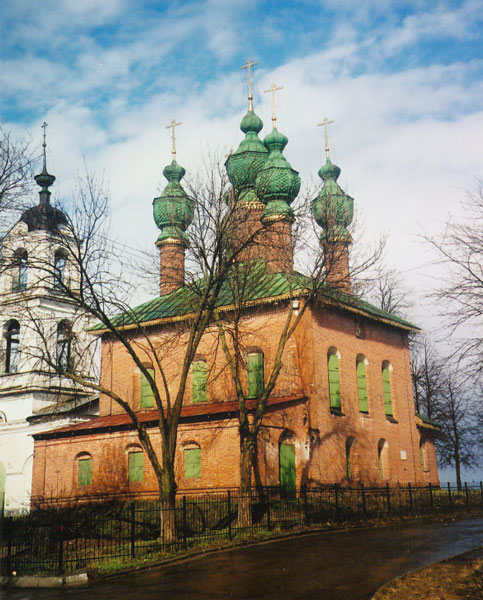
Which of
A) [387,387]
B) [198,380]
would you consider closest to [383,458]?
[387,387]

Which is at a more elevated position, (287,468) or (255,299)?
(255,299)

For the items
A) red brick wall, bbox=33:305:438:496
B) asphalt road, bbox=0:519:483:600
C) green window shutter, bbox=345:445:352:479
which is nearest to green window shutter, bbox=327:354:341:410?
red brick wall, bbox=33:305:438:496

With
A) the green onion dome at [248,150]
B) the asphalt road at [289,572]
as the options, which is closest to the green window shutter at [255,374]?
the green onion dome at [248,150]

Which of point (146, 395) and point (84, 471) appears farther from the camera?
point (146, 395)

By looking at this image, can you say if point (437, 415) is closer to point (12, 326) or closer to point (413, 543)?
point (12, 326)

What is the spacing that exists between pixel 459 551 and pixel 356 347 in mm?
13870

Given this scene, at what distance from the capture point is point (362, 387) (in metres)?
27.2

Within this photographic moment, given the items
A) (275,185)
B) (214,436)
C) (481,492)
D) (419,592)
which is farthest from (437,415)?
(419,592)

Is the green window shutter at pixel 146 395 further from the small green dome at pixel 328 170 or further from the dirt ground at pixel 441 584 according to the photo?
the dirt ground at pixel 441 584

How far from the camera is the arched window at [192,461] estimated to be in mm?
22672

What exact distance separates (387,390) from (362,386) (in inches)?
81.1

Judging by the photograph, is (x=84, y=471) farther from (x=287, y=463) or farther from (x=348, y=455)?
(x=348, y=455)

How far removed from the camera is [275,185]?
2934 centimetres

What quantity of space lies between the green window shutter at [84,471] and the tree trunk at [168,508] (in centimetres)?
996
